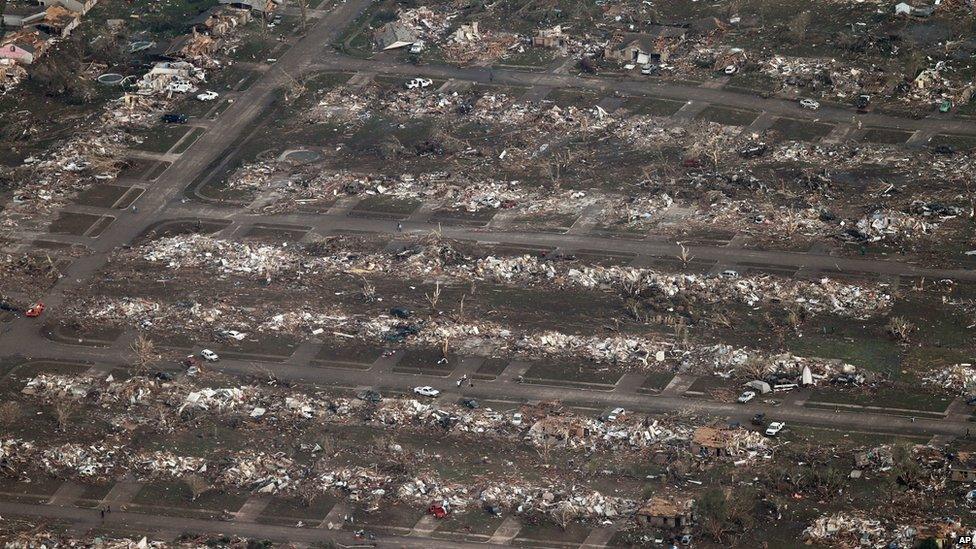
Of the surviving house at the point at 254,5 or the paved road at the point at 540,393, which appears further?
the surviving house at the point at 254,5

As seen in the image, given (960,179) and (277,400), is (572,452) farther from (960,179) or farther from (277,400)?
(960,179)

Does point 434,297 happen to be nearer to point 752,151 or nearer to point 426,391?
point 426,391

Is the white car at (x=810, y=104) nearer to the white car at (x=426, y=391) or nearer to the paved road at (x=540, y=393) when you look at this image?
the paved road at (x=540, y=393)

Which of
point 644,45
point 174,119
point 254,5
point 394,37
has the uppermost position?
point 254,5

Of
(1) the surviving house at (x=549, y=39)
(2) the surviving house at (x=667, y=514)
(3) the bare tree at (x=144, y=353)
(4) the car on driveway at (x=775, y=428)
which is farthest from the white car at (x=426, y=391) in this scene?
(1) the surviving house at (x=549, y=39)

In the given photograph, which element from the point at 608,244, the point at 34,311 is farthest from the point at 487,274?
the point at 34,311

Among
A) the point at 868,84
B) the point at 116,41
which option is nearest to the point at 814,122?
the point at 868,84
